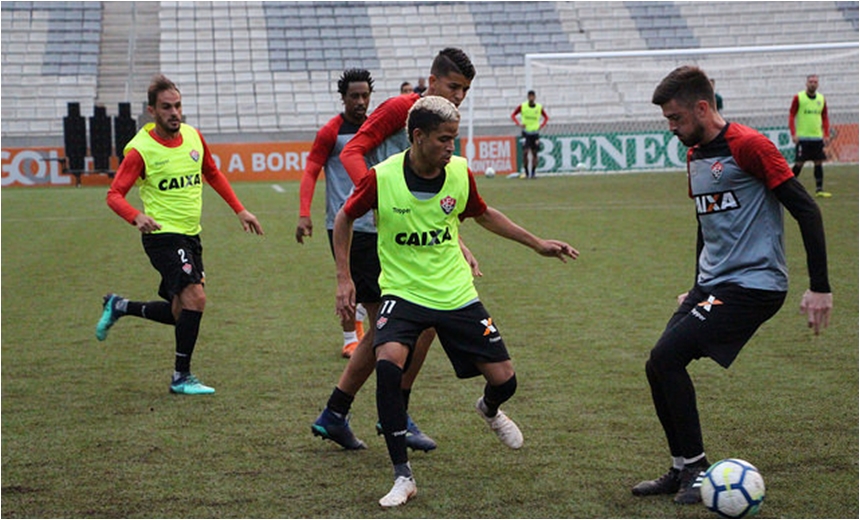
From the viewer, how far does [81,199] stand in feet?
79.0

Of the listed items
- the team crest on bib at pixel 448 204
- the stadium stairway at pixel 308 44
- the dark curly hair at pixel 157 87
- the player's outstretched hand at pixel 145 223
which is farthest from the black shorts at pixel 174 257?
the stadium stairway at pixel 308 44

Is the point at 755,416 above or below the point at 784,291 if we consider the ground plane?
below

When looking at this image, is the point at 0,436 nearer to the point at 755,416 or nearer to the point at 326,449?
the point at 326,449

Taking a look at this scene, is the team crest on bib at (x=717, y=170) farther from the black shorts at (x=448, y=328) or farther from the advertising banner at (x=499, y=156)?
the advertising banner at (x=499, y=156)

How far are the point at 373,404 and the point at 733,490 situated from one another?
9.30 feet

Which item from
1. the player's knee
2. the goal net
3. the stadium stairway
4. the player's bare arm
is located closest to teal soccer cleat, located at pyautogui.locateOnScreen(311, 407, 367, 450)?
the player's bare arm

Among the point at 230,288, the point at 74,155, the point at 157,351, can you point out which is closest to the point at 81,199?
the point at 74,155

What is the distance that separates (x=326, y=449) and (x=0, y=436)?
180 cm

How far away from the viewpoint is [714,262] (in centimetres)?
487

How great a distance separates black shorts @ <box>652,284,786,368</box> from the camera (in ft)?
15.6

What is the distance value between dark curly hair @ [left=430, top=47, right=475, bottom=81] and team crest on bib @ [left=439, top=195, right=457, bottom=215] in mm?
766

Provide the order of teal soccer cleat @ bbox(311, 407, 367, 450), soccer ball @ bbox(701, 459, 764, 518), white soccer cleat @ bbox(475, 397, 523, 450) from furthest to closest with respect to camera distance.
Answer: teal soccer cleat @ bbox(311, 407, 367, 450) < white soccer cleat @ bbox(475, 397, 523, 450) < soccer ball @ bbox(701, 459, 764, 518)

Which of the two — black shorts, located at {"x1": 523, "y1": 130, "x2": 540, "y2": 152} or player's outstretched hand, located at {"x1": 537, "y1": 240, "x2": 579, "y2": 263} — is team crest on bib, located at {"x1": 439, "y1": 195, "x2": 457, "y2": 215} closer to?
player's outstretched hand, located at {"x1": 537, "y1": 240, "x2": 579, "y2": 263}

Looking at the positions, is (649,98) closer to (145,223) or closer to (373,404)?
(373,404)
